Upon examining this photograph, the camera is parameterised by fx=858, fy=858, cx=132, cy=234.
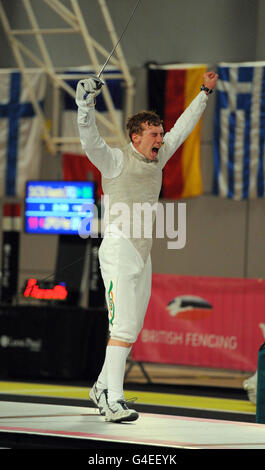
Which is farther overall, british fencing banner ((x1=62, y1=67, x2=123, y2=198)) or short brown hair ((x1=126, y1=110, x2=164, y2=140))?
british fencing banner ((x1=62, y1=67, x2=123, y2=198))

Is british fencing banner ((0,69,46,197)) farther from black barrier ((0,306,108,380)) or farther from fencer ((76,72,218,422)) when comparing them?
fencer ((76,72,218,422))

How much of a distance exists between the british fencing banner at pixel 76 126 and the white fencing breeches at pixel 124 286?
565cm

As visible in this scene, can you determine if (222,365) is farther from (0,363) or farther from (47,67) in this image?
(47,67)

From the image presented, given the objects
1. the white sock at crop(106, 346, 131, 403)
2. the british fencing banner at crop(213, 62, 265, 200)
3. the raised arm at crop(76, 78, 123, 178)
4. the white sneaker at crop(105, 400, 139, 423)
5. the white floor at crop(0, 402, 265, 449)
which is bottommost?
the white floor at crop(0, 402, 265, 449)

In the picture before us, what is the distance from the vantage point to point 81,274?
8.74 meters

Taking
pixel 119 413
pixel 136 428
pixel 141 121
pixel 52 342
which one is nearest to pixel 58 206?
pixel 52 342

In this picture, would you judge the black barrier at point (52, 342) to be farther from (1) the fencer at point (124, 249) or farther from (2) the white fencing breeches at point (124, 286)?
(2) the white fencing breeches at point (124, 286)

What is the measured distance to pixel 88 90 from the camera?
13.4ft

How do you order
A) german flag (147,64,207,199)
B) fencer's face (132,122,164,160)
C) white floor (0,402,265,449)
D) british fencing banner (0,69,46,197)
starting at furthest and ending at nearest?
british fencing banner (0,69,46,197), german flag (147,64,207,199), fencer's face (132,122,164,160), white floor (0,402,265,449)

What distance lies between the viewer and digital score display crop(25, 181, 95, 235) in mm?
8750

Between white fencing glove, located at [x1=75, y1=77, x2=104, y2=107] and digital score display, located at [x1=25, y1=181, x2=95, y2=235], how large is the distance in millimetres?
Result: 4569

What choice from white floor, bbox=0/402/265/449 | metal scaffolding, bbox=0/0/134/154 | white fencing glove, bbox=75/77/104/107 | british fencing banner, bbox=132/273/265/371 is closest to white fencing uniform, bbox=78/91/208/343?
white fencing glove, bbox=75/77/104/107

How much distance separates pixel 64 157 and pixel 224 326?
349 cm
